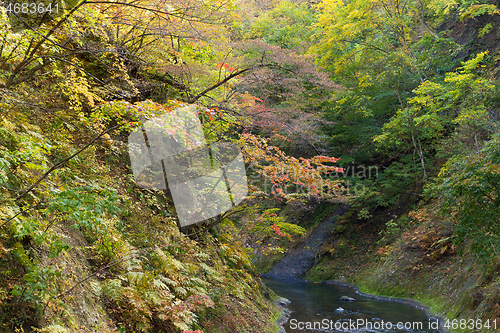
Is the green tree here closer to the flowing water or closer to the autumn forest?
the autumn forest

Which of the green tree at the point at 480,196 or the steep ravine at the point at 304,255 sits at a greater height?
the green tree at the point at 480,196

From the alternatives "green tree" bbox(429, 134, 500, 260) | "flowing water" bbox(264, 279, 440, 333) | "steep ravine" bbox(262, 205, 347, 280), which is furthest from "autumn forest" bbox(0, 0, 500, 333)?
"flowing water" bbox(264, 279, 440, 333)

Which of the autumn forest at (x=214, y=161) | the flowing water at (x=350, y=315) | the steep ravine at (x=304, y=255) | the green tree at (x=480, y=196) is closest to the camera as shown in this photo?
the autumn forest at (x=214, y=161)

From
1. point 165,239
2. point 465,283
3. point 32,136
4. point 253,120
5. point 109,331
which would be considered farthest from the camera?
point 465,283

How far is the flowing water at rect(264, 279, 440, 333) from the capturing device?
10602mm

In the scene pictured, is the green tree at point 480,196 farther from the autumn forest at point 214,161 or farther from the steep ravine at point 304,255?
the steep ravine at point 304,255

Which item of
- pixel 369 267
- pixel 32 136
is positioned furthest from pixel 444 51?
pixel 32 136

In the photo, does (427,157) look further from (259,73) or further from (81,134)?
(81,134)

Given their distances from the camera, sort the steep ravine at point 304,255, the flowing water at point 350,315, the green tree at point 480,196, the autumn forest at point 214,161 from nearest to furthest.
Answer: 1. the autumn forest at point 214,161
2. the green tree at point 480,196
3. the flowing water at point 350,315
4. the steep ravine at point 304,255

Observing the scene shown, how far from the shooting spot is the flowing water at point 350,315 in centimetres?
1060

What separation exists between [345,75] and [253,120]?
12924 millimetres

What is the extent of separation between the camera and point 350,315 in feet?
40.4

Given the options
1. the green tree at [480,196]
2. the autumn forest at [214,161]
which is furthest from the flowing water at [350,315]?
the green tree at [480,196]

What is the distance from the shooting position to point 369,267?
61.5 feet
